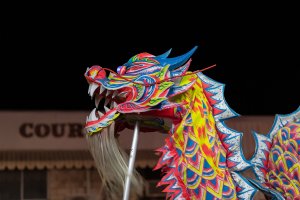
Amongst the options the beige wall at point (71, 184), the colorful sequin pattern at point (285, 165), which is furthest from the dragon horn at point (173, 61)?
the beige wall at point (71, 184)

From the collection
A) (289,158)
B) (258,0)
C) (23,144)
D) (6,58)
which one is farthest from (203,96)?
(6,58)

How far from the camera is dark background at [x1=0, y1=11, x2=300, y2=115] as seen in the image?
561cm

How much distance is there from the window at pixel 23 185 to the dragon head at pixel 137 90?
3.68 m

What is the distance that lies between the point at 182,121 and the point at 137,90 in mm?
247

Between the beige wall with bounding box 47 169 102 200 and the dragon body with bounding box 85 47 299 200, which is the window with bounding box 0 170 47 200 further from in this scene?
the dragon body with bounding box 85 47 299 200

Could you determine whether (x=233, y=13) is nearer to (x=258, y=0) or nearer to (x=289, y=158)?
(x=258, y=0)

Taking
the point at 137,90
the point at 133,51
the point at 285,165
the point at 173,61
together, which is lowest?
the point at 133,51

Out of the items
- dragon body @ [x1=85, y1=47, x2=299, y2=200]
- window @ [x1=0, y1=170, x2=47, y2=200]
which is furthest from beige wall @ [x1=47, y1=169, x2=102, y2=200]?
dragon body @ [x1=85, y1=47, x2=299, y2=200]

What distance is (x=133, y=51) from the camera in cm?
595

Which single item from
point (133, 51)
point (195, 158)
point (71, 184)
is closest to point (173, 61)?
point (195, 158)

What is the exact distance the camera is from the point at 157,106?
2.31 m

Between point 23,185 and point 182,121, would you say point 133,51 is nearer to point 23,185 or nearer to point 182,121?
point 23,185

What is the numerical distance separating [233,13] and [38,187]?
2891 mm

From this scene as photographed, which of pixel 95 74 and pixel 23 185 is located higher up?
pixel 95 74
